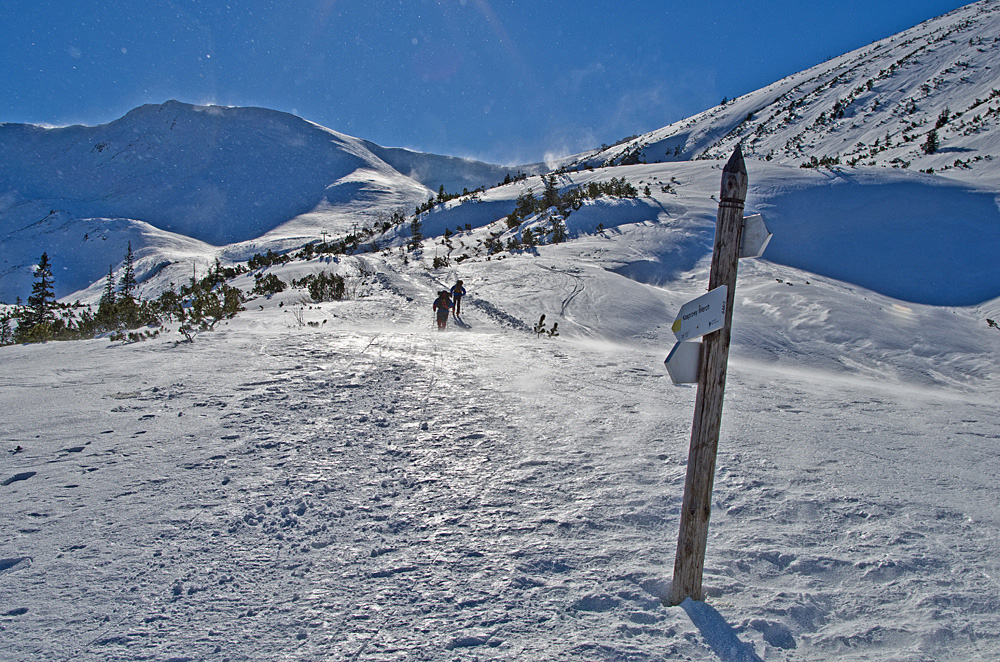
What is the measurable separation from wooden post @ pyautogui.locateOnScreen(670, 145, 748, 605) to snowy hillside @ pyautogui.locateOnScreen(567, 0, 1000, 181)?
21109mm

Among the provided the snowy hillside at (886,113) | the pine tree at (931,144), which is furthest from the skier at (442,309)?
the pine tree at (931,144)

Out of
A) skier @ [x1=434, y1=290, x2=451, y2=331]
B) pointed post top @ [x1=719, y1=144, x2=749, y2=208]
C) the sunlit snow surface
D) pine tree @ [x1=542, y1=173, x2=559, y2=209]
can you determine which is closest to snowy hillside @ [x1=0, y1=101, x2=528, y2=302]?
pine tree @ [x1=542, y1=173, x2=559, y2=209]

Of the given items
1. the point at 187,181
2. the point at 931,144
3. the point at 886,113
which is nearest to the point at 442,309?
the point at 931,144

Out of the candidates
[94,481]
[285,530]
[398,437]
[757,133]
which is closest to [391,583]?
[285,530]

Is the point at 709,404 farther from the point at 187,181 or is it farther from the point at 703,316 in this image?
the point at 187,181

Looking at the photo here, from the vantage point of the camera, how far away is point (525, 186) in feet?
91.2

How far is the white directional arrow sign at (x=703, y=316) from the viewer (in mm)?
2500

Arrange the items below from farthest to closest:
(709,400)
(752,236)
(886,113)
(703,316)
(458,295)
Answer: (886,113), (458,295), (709,400), (752,236), (703,316)

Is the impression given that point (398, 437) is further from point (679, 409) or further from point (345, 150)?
point (345, 150)

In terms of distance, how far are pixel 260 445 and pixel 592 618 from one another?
10.4 ft

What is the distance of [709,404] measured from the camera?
9.12 feet

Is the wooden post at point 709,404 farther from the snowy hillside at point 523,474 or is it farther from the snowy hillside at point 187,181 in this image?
the snowy hillside at point 187,181

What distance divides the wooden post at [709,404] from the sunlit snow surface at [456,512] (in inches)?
10.8

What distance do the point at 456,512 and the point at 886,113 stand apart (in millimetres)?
32429
